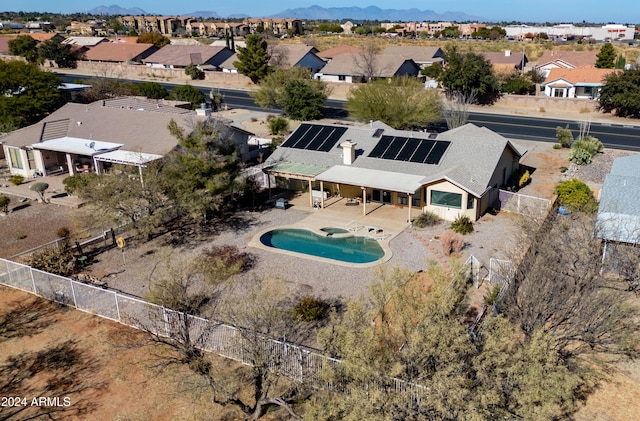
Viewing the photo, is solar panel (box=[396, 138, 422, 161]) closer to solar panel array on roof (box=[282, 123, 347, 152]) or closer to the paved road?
solar panel array on roof (box=[282, 123, 347, 152])

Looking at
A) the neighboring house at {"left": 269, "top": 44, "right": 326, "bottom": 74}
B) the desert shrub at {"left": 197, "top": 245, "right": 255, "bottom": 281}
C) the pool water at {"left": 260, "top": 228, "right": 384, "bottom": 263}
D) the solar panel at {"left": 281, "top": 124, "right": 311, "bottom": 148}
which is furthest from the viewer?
the neighboring house at {"left": 269, "top": 44, "right": 326, "bottom": 74}

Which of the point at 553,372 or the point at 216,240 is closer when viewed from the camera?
the point at 553,372

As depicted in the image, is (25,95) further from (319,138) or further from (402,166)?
(402,166)

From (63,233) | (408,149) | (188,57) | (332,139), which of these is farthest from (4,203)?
(188,57)

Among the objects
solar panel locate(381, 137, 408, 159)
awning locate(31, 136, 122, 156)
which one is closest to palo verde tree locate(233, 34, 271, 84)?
awning locate(31, 136, 122, 156)

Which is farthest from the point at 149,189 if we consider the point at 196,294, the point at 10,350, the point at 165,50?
the point at 165,50

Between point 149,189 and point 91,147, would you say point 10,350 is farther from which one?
point 91,147
